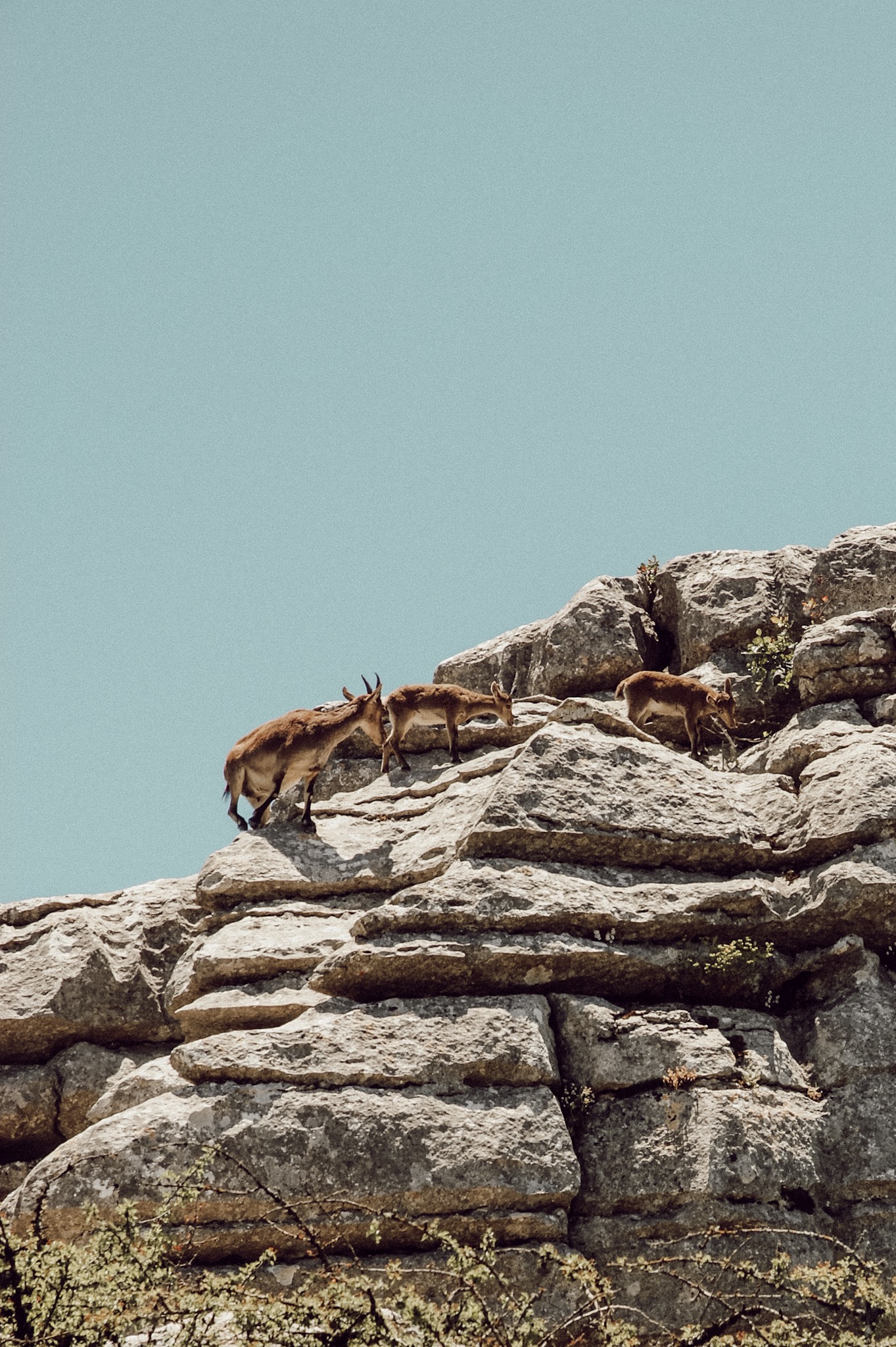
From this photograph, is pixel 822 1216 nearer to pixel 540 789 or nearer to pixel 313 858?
pixel 540 789

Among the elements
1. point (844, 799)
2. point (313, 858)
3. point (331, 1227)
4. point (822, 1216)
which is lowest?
point (822, 1216)

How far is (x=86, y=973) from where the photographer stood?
15234 millimetres

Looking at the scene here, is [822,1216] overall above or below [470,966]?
below

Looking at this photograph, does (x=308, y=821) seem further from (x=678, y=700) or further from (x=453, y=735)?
(x=678, y=700)

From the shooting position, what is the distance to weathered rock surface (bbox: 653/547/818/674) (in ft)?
64.2

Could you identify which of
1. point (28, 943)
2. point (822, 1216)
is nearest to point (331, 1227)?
point (822, 1216)

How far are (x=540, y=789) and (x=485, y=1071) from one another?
3.13 meters

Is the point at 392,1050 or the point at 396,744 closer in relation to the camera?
the point at 392,1050

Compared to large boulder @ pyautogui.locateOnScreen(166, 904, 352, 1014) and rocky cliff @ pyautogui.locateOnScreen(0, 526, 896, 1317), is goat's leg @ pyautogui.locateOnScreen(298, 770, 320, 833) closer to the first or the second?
rocky cliff @ pyautogui.locateOnScreen(0, 526, 896, 1317)

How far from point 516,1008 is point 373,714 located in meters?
6.36

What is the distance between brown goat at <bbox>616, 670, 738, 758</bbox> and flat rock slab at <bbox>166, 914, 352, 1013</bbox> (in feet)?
18.9

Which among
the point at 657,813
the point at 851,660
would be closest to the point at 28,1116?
the point at 657,813

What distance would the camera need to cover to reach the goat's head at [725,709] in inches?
695

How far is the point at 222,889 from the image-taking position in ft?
47.6
